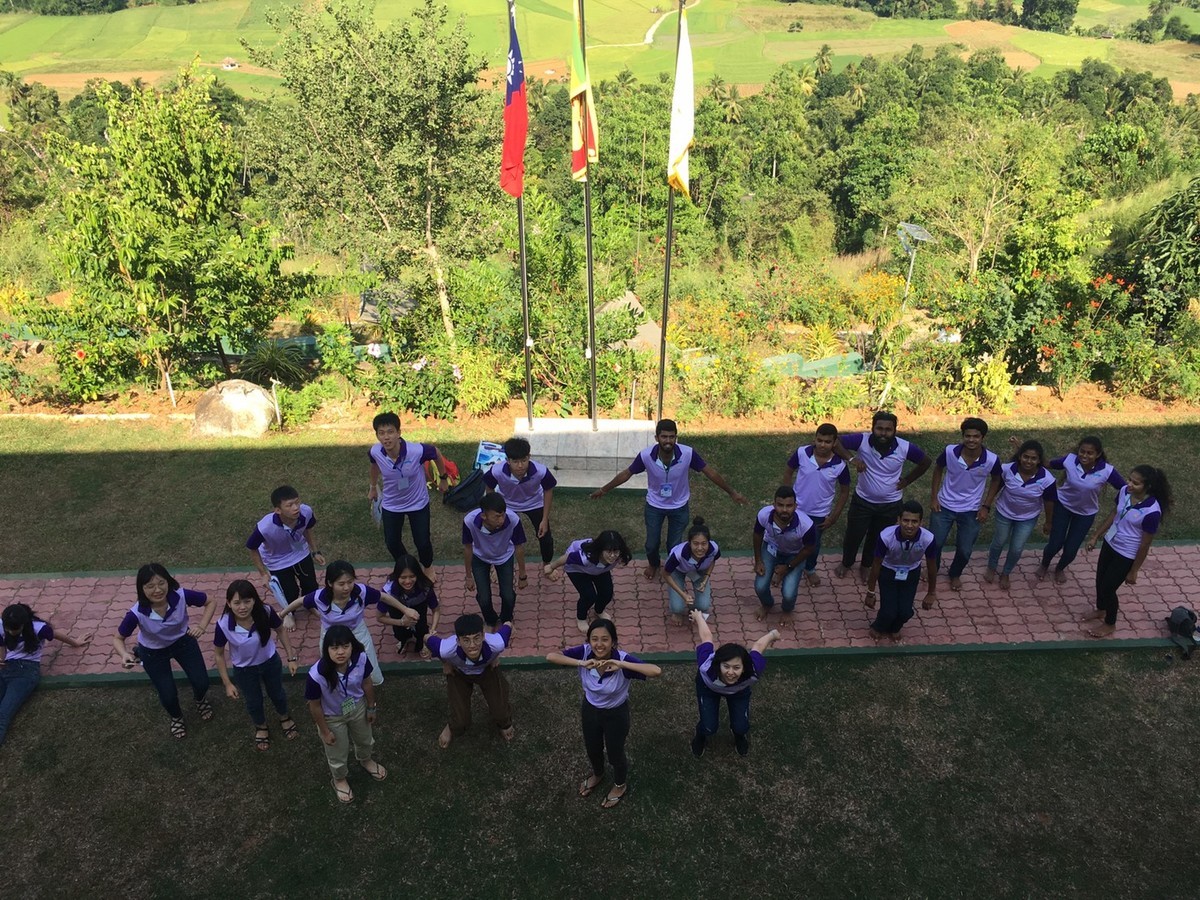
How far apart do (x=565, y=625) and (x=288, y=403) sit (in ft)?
20.0

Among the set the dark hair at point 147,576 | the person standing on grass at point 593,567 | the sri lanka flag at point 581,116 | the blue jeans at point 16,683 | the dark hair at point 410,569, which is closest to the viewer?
the dark hair at point 147,576

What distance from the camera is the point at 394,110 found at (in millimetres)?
16141

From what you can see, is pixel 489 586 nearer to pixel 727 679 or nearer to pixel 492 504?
pixel 492 504

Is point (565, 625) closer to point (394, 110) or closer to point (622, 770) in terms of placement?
point (622, 770)

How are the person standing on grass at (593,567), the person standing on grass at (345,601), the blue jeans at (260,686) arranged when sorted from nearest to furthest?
the person standing on grass at (345,601) → the blue jeans at (260,686) → the person standing on grass at (593,567)

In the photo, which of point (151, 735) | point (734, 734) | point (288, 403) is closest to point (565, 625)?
point (734, 734)

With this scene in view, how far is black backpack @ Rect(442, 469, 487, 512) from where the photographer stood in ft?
31.2

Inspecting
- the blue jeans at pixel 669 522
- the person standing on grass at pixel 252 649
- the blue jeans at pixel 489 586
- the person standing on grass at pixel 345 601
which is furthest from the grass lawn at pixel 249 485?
the person standing on grass at pixel 252 649

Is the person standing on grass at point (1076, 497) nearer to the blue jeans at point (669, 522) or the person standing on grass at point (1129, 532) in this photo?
the person standing on grass at point (1129, 532)

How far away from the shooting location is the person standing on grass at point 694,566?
21.0 feet

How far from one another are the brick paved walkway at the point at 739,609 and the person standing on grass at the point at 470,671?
1.09 metres

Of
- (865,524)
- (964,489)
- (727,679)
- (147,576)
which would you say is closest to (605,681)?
(727,679)

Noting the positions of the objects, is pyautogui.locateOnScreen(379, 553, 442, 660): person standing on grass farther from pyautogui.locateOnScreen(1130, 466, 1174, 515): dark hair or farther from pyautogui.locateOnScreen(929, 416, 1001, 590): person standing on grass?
pyautogui.locateOnScreen(1130, 466, 1174, 515): dark hair

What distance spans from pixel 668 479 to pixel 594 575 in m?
1.15
